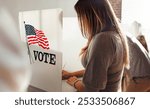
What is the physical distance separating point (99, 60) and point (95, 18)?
0.86ft

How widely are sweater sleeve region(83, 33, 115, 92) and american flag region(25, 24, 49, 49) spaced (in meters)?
0.29

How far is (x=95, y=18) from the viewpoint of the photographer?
1643mm

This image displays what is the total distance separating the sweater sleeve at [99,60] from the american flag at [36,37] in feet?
0.95

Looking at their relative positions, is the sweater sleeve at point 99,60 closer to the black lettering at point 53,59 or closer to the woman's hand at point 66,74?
the woman's hand at point 66,74

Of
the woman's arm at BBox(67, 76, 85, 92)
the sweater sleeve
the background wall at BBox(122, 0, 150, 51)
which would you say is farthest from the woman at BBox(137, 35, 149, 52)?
the woman's arm at BBox(67, 76, 85, 92)

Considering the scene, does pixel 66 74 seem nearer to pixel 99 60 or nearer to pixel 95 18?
pixel 99 60

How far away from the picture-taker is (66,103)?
170 cm

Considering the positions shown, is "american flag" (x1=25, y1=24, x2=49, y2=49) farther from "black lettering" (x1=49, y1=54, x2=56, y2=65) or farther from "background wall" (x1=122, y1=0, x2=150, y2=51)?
"background wall" (x1=122, y1=0, x2=150, y2=51)

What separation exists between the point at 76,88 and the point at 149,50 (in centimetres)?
53

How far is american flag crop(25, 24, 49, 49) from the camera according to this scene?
167cm

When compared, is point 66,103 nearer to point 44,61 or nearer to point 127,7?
point 44,61

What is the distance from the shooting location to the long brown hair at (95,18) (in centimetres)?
163

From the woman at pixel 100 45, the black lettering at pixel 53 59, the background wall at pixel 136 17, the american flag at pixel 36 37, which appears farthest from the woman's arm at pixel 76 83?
the background wall at pixel 136 17

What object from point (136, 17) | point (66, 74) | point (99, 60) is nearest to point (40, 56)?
point (66, 74)
